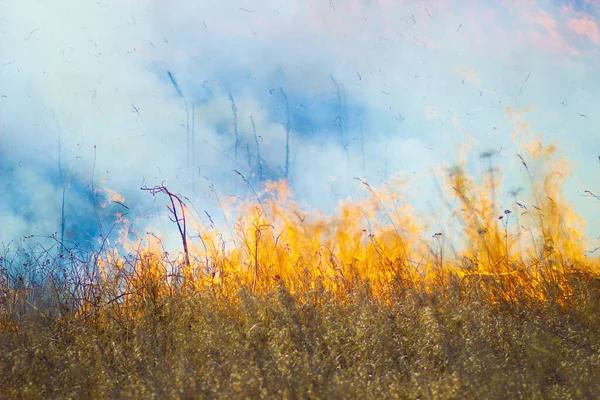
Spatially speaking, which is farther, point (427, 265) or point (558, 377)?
point (427, 265)

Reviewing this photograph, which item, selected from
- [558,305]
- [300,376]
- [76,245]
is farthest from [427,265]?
[76,245]

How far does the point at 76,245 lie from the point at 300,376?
3.01 meters

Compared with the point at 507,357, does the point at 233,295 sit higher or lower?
higher

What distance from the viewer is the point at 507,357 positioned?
4633mm

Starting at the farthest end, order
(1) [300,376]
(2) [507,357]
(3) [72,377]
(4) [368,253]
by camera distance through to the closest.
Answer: (4) [368,253] → (2) [507,357] → (3) [72,377] → (1) [300,376]

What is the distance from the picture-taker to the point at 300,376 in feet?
13.0

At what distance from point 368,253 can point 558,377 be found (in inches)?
99.8

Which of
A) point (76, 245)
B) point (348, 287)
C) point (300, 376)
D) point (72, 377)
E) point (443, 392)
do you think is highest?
point (76, 245)

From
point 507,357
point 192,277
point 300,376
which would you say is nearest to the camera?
point 300,376

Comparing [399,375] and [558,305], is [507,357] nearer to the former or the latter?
[399,375]

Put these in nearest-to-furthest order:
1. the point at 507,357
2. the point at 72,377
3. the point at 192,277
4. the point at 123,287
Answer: the point at 72,377
the point at 507,357
the point at 123,287
the point at 192,277

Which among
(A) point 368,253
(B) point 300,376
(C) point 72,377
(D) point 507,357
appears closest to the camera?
(B) point 300,376

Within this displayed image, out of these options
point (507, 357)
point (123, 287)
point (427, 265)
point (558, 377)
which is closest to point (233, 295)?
point (123, 287)

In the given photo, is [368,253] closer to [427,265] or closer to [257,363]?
[427,265]
